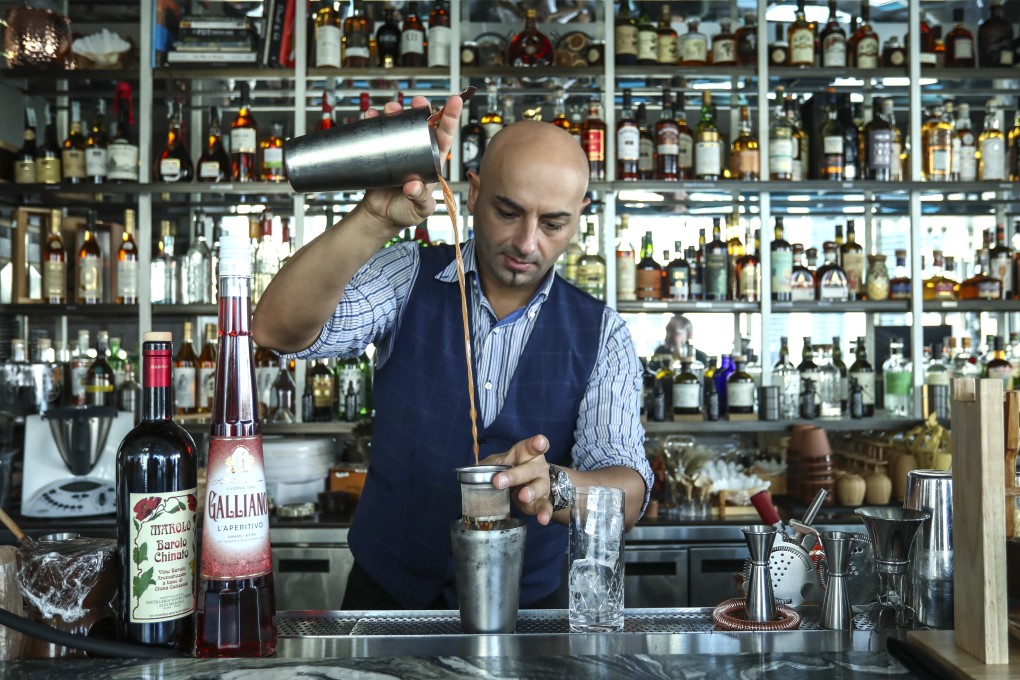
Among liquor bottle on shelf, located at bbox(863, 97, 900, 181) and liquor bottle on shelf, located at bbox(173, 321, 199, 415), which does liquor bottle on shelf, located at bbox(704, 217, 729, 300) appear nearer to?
liquor bottle on shelf, located at bbox(863, 97, 900, 181)

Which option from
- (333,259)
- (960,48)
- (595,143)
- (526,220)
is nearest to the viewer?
(333,259)

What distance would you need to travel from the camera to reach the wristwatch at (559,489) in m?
1.04

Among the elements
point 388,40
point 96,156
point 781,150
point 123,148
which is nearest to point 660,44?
point 781,150

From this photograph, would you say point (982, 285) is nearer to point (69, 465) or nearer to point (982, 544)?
point (982, 544)

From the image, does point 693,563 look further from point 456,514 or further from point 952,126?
point 952,126

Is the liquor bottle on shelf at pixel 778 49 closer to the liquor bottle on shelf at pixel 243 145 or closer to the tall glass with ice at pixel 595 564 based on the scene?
the liquor bottle on shelf at pixel 243 145

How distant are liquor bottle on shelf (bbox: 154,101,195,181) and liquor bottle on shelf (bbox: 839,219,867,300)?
245cm

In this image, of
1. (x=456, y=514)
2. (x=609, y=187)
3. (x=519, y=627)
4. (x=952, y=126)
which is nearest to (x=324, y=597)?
(x=456, y=514)

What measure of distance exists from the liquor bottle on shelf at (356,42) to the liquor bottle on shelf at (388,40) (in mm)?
44

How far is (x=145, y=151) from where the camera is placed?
10.2ft

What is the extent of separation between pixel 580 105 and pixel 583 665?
9.38 feet

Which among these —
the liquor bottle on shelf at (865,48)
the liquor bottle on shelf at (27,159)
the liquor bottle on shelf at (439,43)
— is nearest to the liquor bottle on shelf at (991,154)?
the liquor bottle on shelf at (865,48)

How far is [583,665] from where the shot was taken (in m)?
0.86

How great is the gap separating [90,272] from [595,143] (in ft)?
6.06
